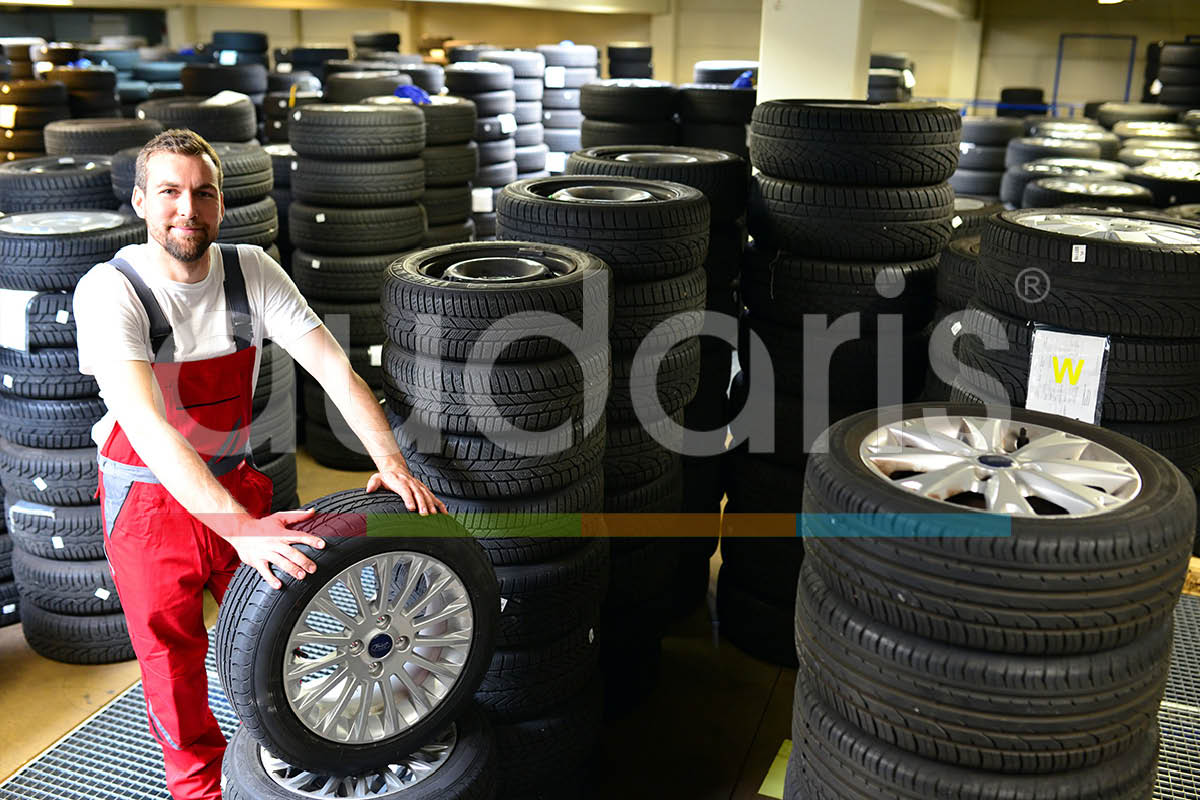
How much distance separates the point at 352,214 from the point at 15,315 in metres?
2.10

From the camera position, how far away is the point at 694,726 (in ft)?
12.1

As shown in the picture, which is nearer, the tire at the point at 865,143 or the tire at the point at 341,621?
the tire at the point at 341,621

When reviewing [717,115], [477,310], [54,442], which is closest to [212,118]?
[717,115]

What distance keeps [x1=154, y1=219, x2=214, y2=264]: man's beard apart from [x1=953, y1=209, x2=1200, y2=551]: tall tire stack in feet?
7.66

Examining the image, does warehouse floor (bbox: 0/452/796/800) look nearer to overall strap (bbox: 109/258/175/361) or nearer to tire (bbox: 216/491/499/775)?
tire (bbox: 216/491/499/775)

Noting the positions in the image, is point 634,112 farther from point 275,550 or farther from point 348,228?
point 275,550

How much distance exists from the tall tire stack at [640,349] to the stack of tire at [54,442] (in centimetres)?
161

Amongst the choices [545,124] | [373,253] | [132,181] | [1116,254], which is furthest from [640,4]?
[1116,254]

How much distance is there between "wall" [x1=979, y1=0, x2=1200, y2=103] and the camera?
16.9 meters

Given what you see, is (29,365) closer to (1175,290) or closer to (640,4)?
(1175,290)

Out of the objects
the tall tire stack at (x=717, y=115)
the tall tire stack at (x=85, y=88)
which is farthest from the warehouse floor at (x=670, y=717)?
the tall tire stack at (x=85, y=88)

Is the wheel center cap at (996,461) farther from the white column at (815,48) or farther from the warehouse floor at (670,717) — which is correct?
the white column at (815,48)

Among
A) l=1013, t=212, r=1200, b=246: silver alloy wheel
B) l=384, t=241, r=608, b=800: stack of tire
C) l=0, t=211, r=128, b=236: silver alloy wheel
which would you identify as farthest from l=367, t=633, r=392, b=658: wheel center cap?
l=1013, t=212, r=1200, b=246: silver alloy wheel

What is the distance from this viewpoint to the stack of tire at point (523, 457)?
276 cm
